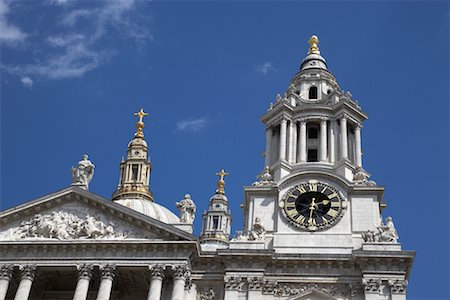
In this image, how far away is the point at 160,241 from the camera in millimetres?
41281

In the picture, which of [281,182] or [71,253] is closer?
Result: [71,253]

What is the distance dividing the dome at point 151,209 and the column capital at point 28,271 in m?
21.4

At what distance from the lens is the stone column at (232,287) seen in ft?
132

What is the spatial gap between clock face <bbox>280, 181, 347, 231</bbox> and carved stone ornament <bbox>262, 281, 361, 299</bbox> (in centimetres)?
396

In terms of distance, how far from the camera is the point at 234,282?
133 feet

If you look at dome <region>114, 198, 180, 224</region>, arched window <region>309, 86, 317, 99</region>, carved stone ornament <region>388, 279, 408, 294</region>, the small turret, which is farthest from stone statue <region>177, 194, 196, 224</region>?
the small turret

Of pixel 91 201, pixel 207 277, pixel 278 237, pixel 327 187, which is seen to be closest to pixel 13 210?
pixel 91 201

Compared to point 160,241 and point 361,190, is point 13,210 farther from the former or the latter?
point 361,190

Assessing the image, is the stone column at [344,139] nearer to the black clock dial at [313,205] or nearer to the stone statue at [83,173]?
the black clock dial at [313,205]

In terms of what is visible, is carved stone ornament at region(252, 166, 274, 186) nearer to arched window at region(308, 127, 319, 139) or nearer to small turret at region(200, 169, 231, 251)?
arched window at region(308, 127, 319, 139)

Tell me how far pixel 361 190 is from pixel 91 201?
49.2 feet

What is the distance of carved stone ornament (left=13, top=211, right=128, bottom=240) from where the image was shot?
4225cm

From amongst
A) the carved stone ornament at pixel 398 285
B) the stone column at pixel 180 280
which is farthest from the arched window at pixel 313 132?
the stone column at pixel 180 280

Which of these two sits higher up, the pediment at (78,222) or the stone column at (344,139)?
the stone column at (344,139)
